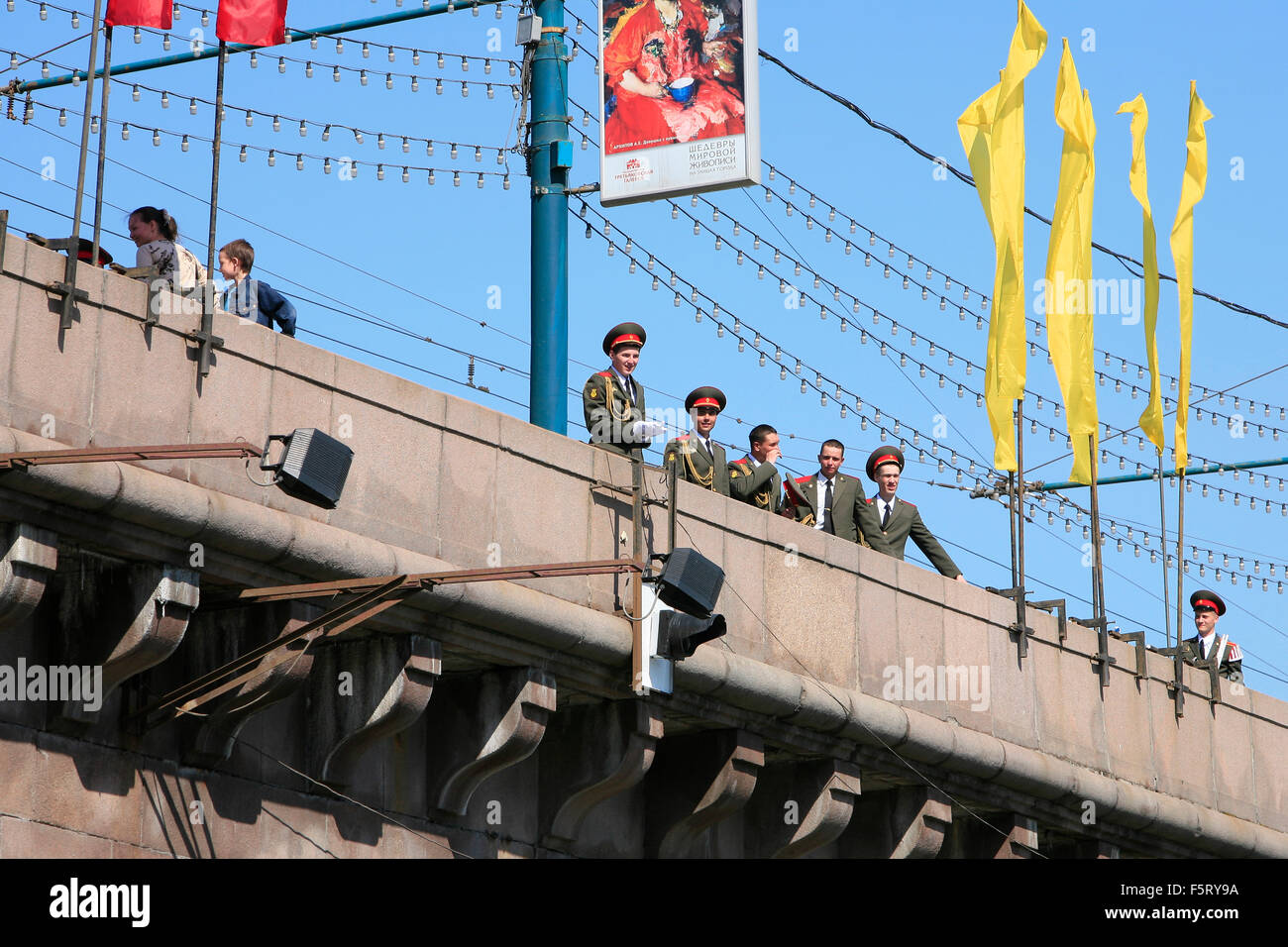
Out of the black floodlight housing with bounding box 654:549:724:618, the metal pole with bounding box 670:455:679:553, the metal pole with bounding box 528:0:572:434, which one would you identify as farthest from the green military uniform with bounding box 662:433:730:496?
the black floodlight housing with bounding box 654:549:724:618

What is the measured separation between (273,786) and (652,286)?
7.92 meters

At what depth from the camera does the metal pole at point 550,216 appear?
1823cm

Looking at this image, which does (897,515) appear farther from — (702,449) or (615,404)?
(615,404)

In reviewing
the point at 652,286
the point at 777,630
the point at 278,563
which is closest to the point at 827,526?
the point at 777,630

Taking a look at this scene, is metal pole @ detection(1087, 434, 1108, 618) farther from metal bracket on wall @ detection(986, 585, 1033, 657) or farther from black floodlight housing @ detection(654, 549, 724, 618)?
black floodlight housing @ detection(654, 549, 724, 618)

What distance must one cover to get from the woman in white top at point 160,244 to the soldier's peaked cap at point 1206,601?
12.2 m

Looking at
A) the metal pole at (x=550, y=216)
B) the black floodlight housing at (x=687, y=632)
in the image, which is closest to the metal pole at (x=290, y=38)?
the metal pole at (x=550, y=216)

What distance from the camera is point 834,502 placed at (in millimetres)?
18328

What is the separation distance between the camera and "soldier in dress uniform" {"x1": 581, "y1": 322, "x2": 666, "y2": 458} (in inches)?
630

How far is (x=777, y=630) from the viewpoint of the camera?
54.5 feet

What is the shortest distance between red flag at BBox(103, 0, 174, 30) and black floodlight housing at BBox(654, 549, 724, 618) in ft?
14.9

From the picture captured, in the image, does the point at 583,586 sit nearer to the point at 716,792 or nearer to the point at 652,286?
the point at 716,792

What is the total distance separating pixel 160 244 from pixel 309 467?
250 cm
